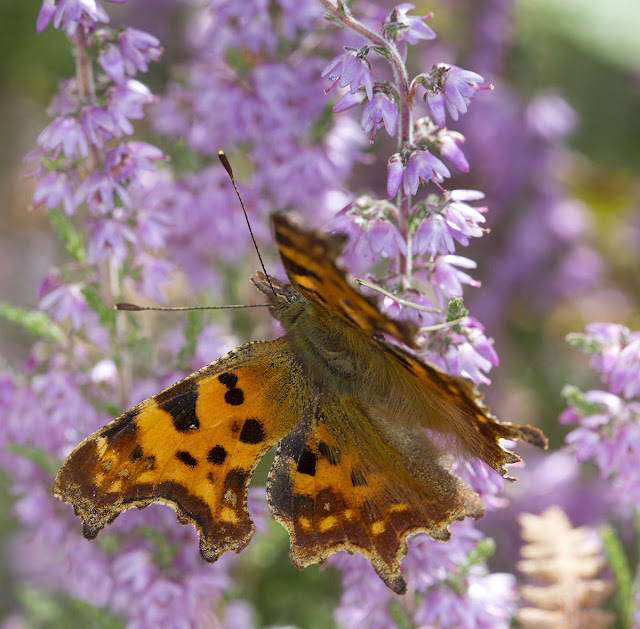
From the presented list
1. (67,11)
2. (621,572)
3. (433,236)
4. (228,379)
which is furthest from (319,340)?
(621,572)

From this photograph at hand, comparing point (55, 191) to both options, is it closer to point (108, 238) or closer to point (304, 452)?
point (108, 238)

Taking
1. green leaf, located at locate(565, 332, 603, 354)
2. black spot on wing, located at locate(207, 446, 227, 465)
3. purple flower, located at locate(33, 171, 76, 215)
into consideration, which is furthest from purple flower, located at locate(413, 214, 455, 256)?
purple flower, located at locate(33, 171, 76, 215)

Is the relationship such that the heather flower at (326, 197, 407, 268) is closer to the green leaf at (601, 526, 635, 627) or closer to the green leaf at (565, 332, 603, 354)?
the green leaf at (565, 332, 603, 354)

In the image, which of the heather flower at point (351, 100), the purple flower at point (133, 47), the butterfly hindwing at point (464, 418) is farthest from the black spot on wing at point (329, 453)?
the purple flower at point (133, 47)

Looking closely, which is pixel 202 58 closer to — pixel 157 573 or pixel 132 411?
pixel 132 411

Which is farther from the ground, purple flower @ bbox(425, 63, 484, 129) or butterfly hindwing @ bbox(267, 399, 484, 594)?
purple flower @ bbox(425, 63, 484, 129)

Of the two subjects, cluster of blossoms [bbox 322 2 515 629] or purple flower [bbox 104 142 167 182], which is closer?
cluster of blossoms [bbox 322 2 515 629]
